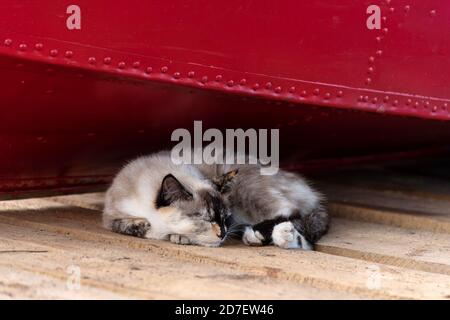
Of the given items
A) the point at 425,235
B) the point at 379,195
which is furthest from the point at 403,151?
the point at 425,235

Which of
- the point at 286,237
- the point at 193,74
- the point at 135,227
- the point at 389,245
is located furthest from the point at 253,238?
the point at 193,74

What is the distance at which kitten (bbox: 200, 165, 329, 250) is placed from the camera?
10.1 feet

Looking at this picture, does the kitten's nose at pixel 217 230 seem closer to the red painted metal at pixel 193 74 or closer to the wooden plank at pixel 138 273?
the wooden plank at pixel 138 273

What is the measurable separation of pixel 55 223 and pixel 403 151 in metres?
2.62

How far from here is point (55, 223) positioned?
3400 millimetres

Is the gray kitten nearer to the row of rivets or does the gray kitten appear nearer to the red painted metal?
the red painted metal

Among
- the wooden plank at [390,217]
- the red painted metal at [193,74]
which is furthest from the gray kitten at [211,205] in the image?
the wooden plank at [390,217]

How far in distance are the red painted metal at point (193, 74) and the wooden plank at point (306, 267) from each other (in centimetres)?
47

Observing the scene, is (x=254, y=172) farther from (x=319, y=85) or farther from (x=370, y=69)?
(x=370, y=69)

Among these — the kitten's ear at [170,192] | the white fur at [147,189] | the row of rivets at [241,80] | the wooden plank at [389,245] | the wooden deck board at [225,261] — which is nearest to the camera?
the wooden deck board at [225,261]

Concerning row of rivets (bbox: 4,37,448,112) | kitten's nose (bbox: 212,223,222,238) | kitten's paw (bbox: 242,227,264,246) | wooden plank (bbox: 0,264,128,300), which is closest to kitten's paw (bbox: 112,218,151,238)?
kitten's nose (bbox: 212,223,222,238)

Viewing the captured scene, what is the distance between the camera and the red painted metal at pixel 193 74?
108 inches

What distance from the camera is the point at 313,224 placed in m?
3.29

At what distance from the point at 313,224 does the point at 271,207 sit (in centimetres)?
24
